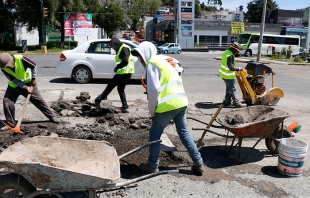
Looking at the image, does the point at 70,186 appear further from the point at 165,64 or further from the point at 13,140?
the point at 13,140

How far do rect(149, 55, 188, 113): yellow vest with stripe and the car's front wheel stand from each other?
765 centimetres

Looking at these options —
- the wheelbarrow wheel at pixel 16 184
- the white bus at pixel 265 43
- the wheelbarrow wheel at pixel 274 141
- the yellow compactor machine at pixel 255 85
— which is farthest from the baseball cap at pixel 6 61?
the white bus at pixel 265 43

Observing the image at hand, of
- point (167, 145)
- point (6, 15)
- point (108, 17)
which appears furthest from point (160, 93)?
point (108, 17)

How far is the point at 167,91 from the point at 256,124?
1.45 m

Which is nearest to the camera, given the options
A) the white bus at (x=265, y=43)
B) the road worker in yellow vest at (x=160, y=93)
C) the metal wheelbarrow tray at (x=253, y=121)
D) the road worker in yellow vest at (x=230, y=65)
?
the road worker in yellow vest at (x=160, y=93)

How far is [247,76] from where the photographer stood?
923cm

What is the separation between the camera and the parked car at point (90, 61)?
11477 mm

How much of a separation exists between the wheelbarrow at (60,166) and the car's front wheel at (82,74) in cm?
783

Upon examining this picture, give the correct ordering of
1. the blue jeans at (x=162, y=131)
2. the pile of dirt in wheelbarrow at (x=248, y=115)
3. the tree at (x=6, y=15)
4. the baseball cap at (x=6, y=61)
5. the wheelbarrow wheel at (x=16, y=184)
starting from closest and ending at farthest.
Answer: the wheelbarrow wheel at (x=16, y=184)
the blue jeans at (x=162, y=131)
the pile of dirt in wheelbarrow at (x=248, y=115)
the baseball cap at (x=6, y=61)
the tree at (x=6, y=15)

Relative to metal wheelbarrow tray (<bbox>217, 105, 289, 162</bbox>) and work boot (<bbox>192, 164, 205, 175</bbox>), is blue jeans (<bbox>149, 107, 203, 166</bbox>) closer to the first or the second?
work boot (<bbox>192, 164, 205, 175</bbox>)

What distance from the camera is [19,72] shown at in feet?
19.8

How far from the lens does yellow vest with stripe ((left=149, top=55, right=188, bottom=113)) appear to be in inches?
168

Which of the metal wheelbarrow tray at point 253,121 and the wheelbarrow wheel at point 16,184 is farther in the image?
the metal wheelbarrow tray at point 253,121

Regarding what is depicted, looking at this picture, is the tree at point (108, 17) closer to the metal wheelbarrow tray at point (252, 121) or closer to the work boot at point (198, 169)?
the metal wheelbarrow tray at point (252, 121)
